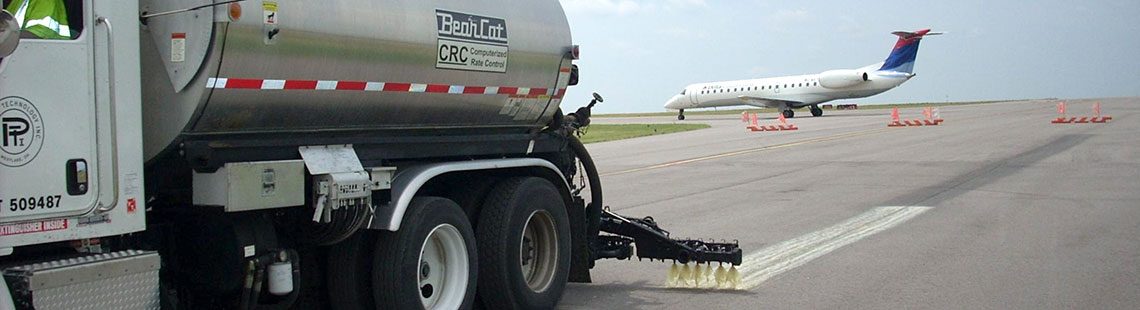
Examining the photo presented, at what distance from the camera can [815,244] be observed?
36.4 ft

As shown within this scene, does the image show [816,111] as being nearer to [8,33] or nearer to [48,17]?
[48,17]

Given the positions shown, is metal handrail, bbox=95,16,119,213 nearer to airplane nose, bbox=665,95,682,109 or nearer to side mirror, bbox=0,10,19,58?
side mirror, bbox=0,10,19,58

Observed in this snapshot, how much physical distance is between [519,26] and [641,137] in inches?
1282

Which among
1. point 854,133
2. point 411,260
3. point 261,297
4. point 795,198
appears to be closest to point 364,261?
point 411,260

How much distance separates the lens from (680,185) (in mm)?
18578

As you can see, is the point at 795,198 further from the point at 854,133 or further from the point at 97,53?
the point at 854,133

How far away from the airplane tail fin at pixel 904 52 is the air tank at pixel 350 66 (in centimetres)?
5643

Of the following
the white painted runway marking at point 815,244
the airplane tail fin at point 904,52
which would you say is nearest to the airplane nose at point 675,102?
the airplane tail fin at point 904,52

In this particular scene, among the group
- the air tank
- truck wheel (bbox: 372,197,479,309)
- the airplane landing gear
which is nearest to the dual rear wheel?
truck wheel (bbox: 372,197,479,309)

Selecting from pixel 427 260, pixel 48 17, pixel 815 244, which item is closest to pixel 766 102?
pixel 815 244

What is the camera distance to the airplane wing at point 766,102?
66.8m

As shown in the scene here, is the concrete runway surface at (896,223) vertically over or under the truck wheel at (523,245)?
under

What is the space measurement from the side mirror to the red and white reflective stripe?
1.10m

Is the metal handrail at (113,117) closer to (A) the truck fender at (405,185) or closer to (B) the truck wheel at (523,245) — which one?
(A) the truck fender at (405,185)
